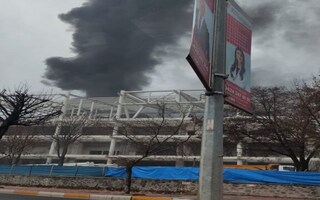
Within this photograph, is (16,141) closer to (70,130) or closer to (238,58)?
(70,130)

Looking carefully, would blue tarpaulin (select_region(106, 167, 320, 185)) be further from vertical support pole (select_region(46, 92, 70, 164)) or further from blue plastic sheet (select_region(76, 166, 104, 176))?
vertical support pole (select_region(46, 92, 70, 164))

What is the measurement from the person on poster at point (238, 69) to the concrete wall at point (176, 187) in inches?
550

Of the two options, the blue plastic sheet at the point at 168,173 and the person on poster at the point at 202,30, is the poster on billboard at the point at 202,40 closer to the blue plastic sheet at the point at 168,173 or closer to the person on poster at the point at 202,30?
the person on poster at the point at 202,30

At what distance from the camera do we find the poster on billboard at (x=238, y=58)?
290 inches

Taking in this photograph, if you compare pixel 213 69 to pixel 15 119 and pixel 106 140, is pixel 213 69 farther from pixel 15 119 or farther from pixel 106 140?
pixel 106 140

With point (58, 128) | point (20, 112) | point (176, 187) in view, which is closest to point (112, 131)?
point (58, 128)

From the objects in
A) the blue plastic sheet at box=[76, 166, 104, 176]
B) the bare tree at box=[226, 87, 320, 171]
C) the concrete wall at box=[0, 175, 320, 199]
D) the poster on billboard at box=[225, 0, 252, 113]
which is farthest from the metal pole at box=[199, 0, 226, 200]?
Result: the bare tree at box=[226, 87, 320, 171]

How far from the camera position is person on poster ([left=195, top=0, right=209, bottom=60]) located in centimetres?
615

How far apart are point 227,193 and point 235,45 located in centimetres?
1515

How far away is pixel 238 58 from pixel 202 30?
5.51ft

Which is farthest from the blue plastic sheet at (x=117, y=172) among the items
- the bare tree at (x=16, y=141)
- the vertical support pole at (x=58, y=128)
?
the vertical support pole at (x=58, y=128)

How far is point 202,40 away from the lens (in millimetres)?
6387

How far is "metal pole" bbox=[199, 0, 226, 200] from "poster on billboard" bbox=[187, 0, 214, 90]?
0.16m

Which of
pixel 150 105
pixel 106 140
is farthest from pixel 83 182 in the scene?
pixel 106 140
